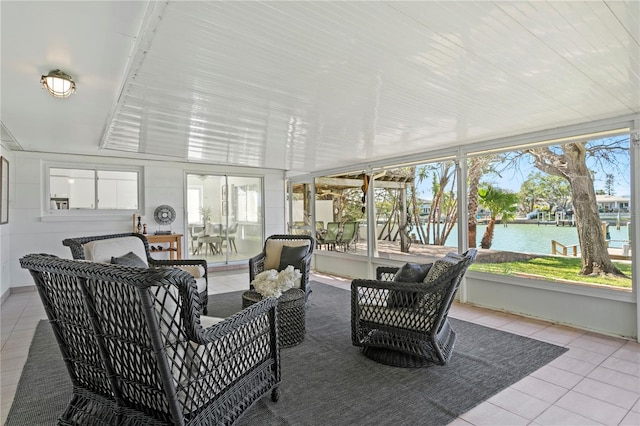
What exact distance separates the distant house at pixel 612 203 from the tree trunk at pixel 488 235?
4.18ft

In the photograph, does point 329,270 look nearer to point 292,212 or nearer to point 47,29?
point 292,212

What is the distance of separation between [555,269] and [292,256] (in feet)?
10.8

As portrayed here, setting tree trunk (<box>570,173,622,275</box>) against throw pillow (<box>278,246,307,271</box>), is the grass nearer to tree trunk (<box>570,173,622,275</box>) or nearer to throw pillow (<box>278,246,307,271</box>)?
tree trunk (<box>570,173,622,275</box>)

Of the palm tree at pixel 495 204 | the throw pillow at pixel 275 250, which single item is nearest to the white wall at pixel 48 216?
the throw pillow at pixel 275 250

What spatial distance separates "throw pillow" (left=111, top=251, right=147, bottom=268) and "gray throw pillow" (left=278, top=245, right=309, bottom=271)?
5.39ft

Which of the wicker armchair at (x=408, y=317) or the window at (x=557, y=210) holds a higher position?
the window at (x=557, y=210)

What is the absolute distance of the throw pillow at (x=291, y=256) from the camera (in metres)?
4.32

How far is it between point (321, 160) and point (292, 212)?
8.38 ft

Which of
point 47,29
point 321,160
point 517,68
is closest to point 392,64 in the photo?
point 517,68

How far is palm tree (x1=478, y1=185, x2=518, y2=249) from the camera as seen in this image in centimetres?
466

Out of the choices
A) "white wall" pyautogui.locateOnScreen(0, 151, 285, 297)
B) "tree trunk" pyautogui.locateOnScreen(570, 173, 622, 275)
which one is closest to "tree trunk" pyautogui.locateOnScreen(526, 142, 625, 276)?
"tree trunk" pyautogui.locateOnScreen(570, 173, 622, 275)

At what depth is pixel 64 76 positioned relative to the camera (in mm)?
A: 2391

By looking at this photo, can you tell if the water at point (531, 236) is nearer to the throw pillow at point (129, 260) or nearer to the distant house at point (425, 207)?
the distant house at point (425, 207)

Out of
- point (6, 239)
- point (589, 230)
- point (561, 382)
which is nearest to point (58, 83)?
point (6, 239)
